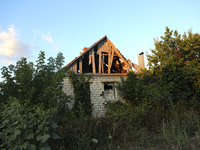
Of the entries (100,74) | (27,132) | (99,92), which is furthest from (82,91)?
(27,132)

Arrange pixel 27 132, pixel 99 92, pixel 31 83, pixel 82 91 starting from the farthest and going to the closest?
1. pixel 99 92
2. pixel 82 91
3. pixel 31 83
4. pixel 27 132

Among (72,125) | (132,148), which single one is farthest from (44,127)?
(132,148)

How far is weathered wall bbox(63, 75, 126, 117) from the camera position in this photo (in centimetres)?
1036

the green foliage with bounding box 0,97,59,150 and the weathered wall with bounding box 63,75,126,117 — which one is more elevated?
the weathered wall with bounding box 63,75,126,117

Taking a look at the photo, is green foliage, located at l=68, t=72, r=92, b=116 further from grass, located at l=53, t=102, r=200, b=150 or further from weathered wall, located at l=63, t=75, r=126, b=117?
grass, located at l=53, t=102, r=200, b=150

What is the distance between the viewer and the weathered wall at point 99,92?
10.4 metres

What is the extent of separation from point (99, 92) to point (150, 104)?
11.4ft

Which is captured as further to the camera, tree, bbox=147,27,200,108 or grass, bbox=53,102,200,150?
tree, bbox=147,27,200,108

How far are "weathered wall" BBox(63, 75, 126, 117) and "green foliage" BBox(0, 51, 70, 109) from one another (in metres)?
3.71

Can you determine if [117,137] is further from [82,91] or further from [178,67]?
[178,67]

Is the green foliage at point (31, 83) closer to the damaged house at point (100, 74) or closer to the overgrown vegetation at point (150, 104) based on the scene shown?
the overgrown vegetation at point (150, 104)

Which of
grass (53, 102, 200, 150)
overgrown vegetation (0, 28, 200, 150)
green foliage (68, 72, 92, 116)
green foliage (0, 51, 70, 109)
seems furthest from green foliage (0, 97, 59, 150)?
green foliage (68, 72, 92, 116)

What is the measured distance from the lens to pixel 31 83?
6078 mm

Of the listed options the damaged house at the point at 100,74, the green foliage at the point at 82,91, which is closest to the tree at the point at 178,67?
the damaged house at the point at 100,74
